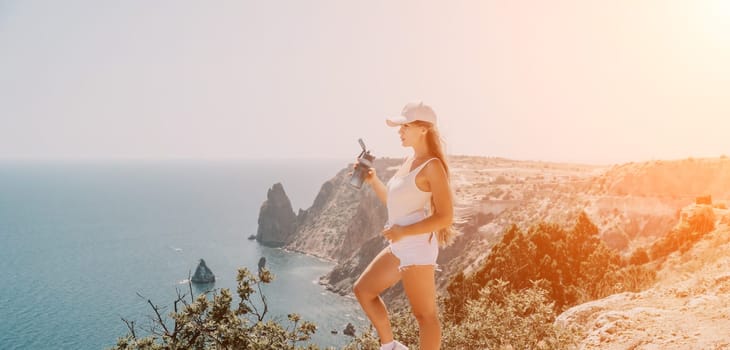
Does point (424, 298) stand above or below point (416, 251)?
below

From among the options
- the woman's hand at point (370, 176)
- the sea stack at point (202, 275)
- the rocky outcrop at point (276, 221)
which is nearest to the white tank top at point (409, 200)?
the woman's hand at point (370, 176)

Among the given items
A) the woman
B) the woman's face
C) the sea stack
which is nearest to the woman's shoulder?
the woman

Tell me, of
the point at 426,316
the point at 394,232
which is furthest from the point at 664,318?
the point at 394,232

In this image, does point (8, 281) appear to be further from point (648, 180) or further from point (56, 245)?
point (648, 180)

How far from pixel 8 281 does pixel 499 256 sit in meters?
99.6

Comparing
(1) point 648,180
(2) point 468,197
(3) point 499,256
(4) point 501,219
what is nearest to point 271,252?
(2) point 468,197

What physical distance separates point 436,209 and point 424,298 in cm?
81

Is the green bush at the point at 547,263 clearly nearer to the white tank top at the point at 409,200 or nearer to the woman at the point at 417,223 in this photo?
the woman at the point at 417,223

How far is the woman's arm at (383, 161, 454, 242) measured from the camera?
389 centimetres

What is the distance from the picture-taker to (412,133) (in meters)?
4.27

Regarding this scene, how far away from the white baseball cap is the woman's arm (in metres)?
0.43

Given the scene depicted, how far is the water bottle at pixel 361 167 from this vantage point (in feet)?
15.3

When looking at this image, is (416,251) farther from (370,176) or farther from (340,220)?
(340,220)

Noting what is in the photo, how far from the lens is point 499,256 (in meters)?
22.9
